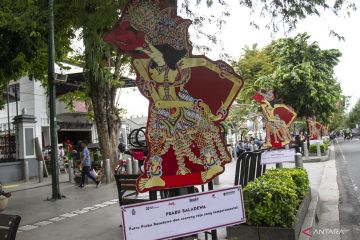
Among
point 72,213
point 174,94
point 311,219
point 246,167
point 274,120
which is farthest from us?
point 274,120

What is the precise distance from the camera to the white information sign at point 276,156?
754 centimetres

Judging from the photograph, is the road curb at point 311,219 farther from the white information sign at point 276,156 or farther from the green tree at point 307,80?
the green tree at point 307,80

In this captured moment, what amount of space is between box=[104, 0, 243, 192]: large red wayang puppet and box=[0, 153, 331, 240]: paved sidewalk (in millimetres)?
2664

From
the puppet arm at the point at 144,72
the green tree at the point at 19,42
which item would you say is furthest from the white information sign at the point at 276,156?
the green tree at the point at 19,42

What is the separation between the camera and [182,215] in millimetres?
3336

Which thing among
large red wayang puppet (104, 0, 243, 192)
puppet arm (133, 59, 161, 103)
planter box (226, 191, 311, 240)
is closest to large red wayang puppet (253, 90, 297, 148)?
planter box (226, 191, 311, 240)

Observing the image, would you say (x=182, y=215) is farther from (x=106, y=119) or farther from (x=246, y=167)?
(x=106, y=119)

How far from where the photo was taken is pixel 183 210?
3346 millimetres

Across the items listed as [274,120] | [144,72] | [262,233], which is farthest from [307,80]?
[144,72]


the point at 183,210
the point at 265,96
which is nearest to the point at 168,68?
the point at 183,210

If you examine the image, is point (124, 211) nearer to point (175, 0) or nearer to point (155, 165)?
point (155, 165)

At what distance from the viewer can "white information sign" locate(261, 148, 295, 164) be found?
7.54 m

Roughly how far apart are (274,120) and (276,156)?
2588 millimetres

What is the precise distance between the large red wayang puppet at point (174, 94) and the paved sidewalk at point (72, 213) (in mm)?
2664
